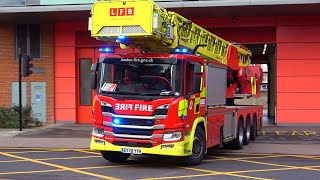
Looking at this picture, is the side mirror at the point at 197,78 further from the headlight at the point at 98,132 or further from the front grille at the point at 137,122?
the headlight at the point at 98,132

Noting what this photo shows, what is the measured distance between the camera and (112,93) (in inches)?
432

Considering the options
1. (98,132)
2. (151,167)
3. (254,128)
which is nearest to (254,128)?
(254,128)

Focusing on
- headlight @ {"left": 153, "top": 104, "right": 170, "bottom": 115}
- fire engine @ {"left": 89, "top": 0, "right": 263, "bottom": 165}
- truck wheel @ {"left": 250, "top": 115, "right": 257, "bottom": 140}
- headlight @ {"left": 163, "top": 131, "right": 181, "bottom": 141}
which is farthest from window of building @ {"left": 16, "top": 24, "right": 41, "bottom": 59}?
headlight @ {"left": 163, "top": 131, "right": 181, "bottom": 141}

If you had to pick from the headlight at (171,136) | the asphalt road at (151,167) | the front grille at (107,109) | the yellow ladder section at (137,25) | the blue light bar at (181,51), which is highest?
the yellow ladder section at (137,25)

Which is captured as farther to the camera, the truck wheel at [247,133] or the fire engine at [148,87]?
the truck wheel at [247,133]

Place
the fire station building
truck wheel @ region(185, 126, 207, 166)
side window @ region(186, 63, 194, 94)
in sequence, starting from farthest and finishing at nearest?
the fire station building, truck wheel @ region(185, 126, 207, 166), side window @ region(186, 63, 194, 94)

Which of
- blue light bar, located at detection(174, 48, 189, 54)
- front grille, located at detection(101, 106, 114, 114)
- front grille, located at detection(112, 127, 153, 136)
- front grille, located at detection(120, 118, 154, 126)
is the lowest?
front grille, located at detection(112, 127, 153, 136)

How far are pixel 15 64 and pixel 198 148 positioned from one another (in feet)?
50.8

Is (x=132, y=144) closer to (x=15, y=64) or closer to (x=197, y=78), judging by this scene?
(x=197, y=78)

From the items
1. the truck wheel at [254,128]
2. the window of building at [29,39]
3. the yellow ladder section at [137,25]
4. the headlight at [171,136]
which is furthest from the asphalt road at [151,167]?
the window of building at [29,39]

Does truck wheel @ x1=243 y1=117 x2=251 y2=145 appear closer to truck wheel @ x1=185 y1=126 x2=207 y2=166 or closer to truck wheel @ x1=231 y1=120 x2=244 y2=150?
truck wheel @ x1=231 y1=120 x2=244 y2=150

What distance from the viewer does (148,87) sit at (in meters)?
10.8

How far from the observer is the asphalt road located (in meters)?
10.0

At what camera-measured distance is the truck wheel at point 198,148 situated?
441 inches
